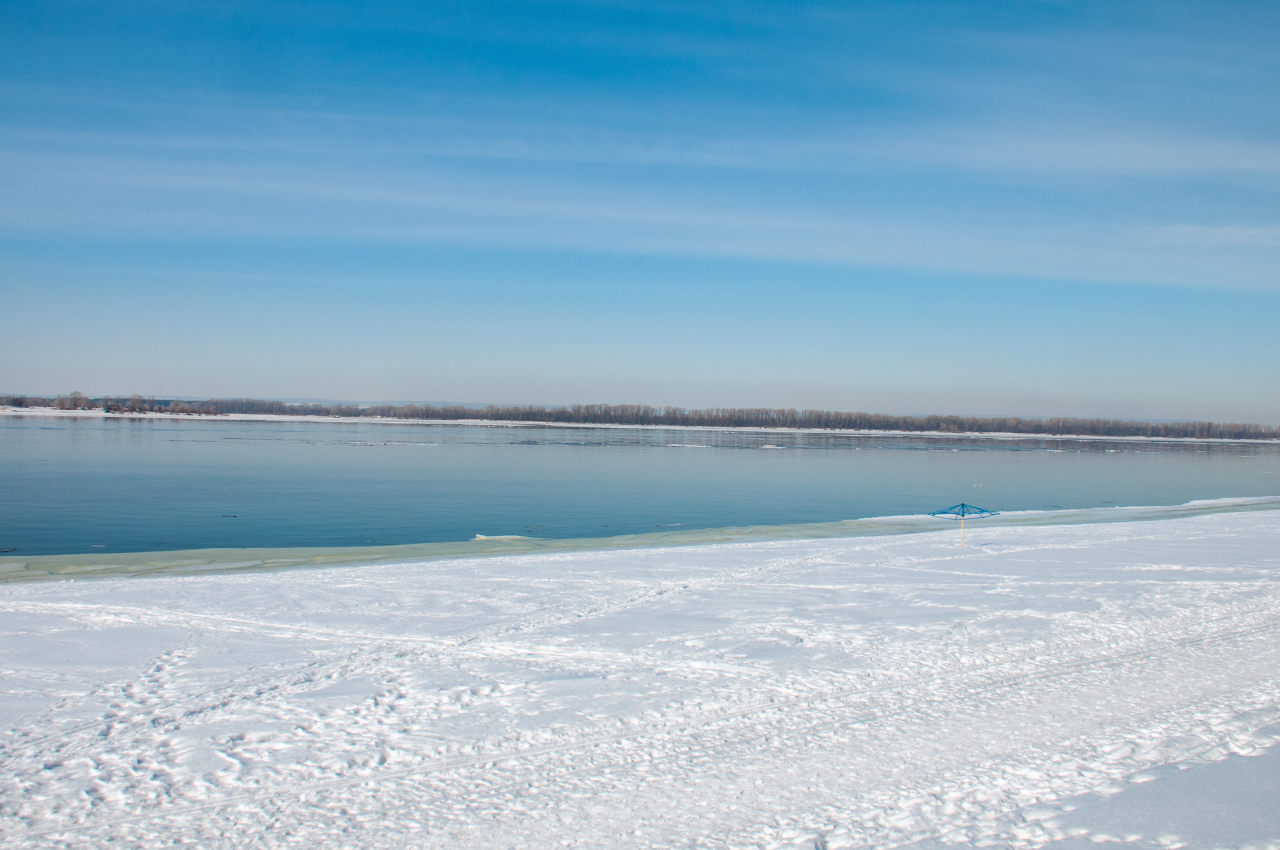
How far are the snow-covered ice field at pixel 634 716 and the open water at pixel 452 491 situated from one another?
6339 millimetres

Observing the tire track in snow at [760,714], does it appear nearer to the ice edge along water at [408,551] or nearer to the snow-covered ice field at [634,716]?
the snow-covered ice field at [634,716]

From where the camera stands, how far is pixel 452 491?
827 inches

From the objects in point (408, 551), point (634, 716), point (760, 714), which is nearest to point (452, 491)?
point (408, 551)

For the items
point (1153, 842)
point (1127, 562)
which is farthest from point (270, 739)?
point (1127, 562)

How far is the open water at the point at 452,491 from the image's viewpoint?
14008mm

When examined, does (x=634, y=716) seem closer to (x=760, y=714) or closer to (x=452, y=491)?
(x=760, y=714)

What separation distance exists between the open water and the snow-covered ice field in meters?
6.34

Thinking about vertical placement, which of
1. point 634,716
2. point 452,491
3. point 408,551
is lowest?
point 408,551

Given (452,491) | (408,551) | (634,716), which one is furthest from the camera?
(452,491)

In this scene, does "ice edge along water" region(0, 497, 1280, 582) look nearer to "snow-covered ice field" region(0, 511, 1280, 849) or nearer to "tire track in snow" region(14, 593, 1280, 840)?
"snow-covered ice field" region(0, 511, 1280, 849)

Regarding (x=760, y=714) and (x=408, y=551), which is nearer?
(x=760, y=714)

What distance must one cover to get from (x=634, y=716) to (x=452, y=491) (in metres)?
17.2

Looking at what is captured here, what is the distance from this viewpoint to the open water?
1401 centimetres

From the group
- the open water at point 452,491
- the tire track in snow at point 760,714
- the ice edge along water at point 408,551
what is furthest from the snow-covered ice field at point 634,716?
the open water at point 452,491
